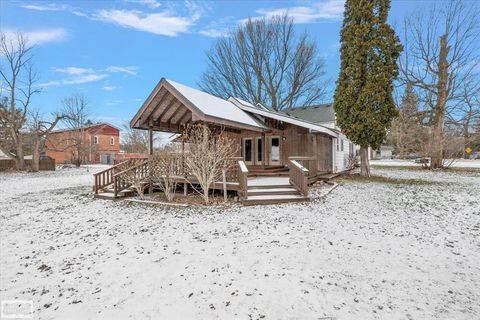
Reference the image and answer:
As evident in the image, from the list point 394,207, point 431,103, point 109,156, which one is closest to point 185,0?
point 394,207

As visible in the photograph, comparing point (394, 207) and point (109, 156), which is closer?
point (394, 207)

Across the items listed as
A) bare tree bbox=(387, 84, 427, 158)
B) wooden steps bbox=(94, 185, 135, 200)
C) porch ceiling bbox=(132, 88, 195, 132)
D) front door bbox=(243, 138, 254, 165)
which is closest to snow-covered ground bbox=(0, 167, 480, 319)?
wooden steps bbox=(94, 185, 135, 200)

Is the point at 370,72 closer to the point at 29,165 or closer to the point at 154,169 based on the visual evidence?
the point at 154,169

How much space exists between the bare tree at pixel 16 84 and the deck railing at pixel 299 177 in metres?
25.8

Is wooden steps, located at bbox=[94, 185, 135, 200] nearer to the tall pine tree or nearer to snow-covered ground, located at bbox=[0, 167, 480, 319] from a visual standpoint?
snow-covered ground, located at bbox=[0, 167, 480, 319]

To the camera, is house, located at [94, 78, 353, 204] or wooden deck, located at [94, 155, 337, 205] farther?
house, located at [94, 78, 353, 204]

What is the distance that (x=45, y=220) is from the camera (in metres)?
6.99

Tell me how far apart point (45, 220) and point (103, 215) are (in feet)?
4.77

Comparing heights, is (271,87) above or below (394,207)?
above

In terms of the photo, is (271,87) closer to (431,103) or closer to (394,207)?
(431,103)

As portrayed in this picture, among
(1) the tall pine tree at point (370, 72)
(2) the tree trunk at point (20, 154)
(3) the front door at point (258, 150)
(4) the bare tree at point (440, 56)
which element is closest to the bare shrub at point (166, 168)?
(3) the front door at point (258, 150)

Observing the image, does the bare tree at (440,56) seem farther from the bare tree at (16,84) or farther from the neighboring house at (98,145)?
the neighboring house at (98,145)

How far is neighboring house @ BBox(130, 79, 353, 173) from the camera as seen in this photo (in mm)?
9727

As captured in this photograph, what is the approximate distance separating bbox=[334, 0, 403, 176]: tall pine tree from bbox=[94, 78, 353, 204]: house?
5.61 feet
